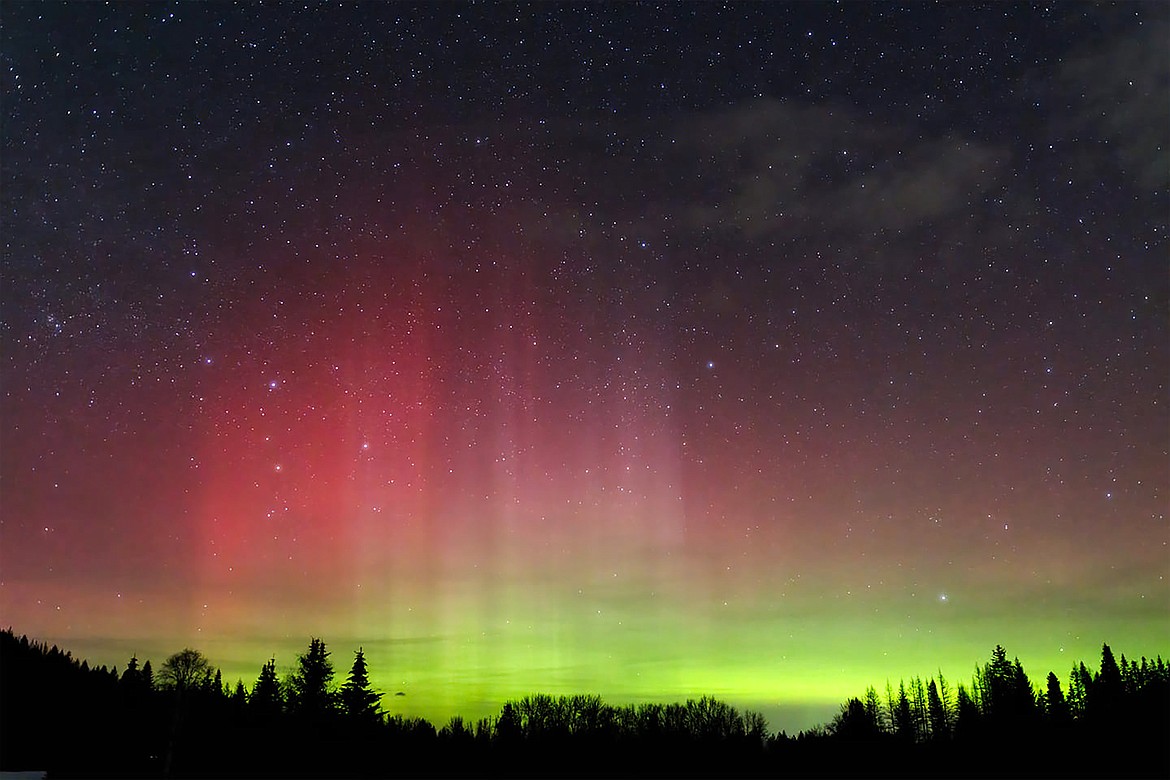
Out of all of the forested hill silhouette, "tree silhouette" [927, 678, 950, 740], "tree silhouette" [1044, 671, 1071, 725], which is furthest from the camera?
"tree silhouette" [927, 678, 950, 740]

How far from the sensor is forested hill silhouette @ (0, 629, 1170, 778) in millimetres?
57625

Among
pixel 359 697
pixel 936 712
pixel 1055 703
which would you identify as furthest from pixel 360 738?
pixel 936 712

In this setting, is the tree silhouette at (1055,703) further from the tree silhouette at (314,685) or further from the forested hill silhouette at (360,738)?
the tree silhouette at (314,685)

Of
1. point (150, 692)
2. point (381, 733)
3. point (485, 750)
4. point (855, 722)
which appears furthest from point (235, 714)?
point (855, 722)

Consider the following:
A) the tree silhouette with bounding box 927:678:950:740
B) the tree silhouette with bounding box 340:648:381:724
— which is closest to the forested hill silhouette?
the tree silhouette with bounding box 340:648:381:724

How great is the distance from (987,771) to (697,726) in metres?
71.5

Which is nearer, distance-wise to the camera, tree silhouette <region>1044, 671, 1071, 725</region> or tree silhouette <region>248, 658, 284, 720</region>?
tree silhouette <region>248, 658, 284, 720</region>

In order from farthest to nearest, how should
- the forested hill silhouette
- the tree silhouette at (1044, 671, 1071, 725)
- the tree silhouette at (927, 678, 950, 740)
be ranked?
the tree silhouette at (927, 678, 950, 740), the tree silhouette at (1044, 671, 1071, 725), the forested hill silhouette

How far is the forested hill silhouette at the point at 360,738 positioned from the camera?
2269 inches

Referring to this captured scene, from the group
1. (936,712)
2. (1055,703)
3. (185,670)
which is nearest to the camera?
(185,670)

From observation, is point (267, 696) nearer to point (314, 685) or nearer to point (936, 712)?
point (314, 685)

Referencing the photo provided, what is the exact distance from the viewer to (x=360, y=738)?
6181 centimetres

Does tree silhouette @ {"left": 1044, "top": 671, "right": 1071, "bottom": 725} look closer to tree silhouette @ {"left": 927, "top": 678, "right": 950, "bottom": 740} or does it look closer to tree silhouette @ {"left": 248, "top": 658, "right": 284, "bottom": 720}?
tree silhouette @ {"left": 927, "top": 678, "right": 950, "bottom": 740}

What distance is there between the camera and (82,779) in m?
54.2
